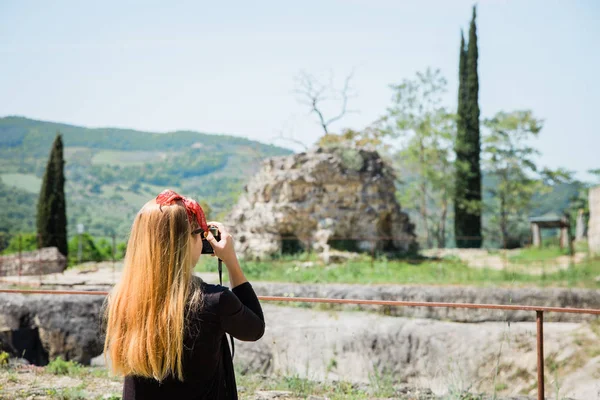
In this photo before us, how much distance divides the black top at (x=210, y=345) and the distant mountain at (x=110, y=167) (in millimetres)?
61861

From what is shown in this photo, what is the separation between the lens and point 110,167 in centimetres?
9156

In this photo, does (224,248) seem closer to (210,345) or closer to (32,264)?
(210,345)

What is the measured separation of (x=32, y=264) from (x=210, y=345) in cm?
1618

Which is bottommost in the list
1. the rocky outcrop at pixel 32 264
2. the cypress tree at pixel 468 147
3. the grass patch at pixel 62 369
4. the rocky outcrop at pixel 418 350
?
the rocky outcrop at pixel 418 350

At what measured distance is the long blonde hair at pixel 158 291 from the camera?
2027 mm

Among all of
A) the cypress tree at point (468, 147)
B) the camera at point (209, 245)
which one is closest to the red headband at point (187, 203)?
the camera at point (209, 245)

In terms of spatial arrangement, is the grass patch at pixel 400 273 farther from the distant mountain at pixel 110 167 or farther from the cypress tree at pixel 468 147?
Answer: the distant mountain at pixel 110 167

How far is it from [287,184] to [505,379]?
393 inches

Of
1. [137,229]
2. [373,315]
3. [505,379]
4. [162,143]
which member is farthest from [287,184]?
[162,143]

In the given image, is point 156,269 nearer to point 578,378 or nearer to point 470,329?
point 578,378

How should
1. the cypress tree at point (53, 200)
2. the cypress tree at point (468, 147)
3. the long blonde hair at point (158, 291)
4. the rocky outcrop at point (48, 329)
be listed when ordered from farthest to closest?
the cypress tree at point (468, 147) → the cypress tree at point (53, 200) → the rocky outcrop at point (48, 329) → the long blonde hair at point (158, 291)

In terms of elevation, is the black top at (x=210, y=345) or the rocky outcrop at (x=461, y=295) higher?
the black top at (x=210, y=345)

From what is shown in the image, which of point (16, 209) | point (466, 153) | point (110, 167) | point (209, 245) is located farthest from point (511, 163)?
point (110, 167)

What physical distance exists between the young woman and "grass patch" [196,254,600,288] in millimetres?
11443
